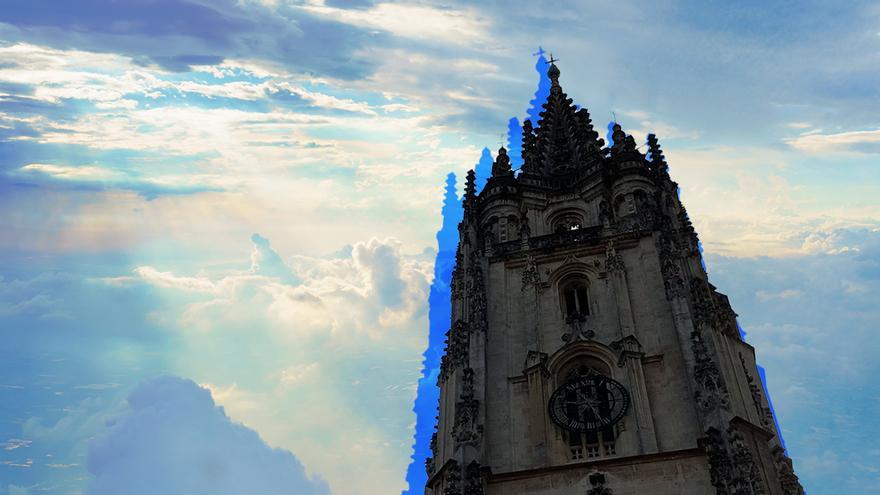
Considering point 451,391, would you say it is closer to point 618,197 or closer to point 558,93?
point 618,197

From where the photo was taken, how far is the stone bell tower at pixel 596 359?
25391mm

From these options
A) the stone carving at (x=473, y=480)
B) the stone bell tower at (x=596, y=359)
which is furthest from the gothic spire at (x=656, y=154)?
the stone carving at (x=473, y=480)

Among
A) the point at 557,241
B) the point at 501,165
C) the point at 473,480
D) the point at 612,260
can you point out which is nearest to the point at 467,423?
the point at 473,480

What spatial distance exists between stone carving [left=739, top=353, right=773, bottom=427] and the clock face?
666 cm

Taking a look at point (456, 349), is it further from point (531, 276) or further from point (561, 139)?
point (561, 139)

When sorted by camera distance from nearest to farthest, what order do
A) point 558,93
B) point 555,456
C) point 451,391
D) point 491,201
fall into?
point 555,456
point 451,391
point 491,201
point 558,93

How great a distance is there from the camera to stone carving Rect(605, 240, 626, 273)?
3354 cm

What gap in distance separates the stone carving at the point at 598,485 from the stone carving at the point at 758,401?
29.8ft

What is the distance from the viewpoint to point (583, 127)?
1960 inches

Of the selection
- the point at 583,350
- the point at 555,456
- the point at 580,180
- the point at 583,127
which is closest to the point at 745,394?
the point at 583,350

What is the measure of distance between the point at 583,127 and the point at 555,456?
1078 inches

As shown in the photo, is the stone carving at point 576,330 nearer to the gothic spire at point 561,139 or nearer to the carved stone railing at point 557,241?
the carved stone railing at point 557,241

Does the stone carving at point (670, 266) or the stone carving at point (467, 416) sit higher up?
the stone carving at point (670, 266)

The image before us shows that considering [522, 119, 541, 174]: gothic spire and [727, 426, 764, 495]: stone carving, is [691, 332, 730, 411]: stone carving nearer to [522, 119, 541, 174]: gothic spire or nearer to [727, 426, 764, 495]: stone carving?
[727, 426, 764, 495]: stone carving
